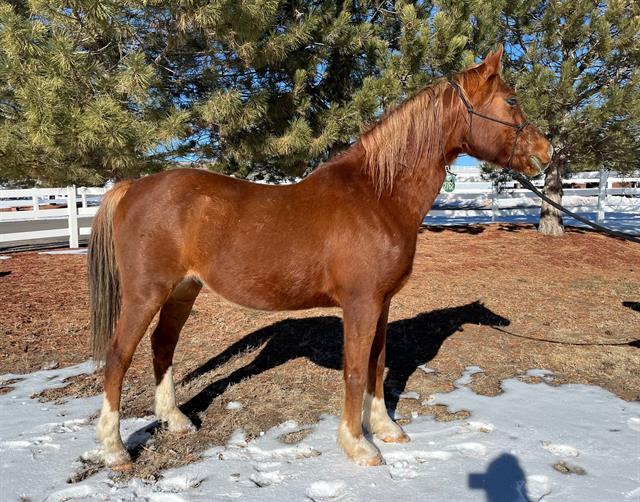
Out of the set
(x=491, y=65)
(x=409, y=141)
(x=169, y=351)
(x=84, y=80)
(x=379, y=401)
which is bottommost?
(x=379, y=401)

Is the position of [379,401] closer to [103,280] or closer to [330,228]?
[330,228]

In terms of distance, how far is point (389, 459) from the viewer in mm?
2818

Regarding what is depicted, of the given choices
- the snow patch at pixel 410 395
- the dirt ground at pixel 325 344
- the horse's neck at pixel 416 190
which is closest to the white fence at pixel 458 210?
the dirt ground at pixel 325 344

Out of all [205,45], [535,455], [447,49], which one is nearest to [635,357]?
[535,455]

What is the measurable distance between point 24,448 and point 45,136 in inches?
174

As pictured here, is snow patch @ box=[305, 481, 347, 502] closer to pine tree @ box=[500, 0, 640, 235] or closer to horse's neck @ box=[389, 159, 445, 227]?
horse's neck @ box=[389, 159, 445, 227]

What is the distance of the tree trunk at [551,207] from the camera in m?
11.0

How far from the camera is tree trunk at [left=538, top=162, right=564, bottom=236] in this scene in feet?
36.2

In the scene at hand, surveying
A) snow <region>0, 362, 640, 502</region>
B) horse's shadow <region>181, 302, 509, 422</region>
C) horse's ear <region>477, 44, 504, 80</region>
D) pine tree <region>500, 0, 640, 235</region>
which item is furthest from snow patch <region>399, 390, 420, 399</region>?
pine tree <region>500, 0, 640, 235</region>

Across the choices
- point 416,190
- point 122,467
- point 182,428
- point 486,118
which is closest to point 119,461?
point 122,467

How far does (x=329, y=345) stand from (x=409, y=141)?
250 cm

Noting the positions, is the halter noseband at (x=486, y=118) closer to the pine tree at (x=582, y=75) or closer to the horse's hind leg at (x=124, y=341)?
the horse's hind leg at (x=124, y=341)

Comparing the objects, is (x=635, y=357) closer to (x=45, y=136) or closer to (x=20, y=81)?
(x=45, y=136)

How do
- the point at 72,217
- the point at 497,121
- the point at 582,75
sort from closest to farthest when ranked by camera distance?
1. the point at 497,121
2. the point at 582,75
3. the point at 72,217
